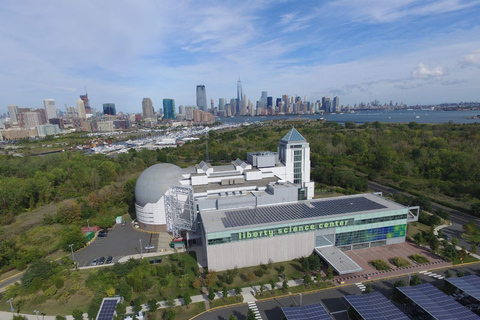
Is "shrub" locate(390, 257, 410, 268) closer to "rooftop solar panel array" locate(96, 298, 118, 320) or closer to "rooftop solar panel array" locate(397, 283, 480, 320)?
"rooftop solar panel array" locate(397, 283, 480, 320)

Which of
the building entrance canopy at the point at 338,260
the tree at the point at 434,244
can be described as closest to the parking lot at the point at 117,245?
the building entrance canopy at the point at 338,260

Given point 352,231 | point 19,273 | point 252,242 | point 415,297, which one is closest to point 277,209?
point 252,242

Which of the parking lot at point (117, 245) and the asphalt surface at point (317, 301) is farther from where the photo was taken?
the parking lot at point (117, 245)

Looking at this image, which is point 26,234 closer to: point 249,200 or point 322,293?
point 249,200

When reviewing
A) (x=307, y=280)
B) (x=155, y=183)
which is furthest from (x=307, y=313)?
(x=155, y=183)

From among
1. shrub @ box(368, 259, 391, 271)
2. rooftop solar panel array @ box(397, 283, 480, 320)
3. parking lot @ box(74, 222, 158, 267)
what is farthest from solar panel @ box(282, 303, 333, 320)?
parking lot @ box(74, 222, 158, 267)

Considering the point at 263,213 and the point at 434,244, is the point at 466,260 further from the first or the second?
the point at 263,213

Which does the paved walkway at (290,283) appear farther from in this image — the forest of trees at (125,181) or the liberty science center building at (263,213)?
the forest of trees at (125,181)
